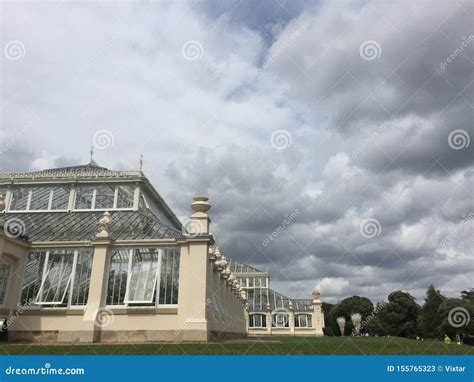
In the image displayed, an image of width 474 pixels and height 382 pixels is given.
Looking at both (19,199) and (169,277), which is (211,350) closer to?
(169,277)

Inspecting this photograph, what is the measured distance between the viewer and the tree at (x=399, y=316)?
194 feet

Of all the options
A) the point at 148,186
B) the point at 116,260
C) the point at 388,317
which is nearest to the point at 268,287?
the point at 388,317

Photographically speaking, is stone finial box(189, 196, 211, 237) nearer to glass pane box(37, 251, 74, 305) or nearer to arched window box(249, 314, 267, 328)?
glass pane box(37, 251, 74, 305)

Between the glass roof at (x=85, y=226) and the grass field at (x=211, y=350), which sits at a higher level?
the glass roof at (x=85, y=226)

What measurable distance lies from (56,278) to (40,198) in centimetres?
777

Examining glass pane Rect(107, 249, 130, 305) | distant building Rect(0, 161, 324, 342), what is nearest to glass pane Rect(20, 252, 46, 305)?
distant building Rect(0, 161, 324, 342)

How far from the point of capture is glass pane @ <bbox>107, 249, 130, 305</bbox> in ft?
56.2

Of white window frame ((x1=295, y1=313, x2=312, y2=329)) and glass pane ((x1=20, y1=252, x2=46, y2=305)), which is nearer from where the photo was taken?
glass pane ((x1=20, y1=252, x2=46, y2=305))

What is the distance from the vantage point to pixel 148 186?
942 inches

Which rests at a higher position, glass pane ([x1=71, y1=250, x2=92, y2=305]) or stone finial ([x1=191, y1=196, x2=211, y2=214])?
stone finial ([x1=191, y1=196, x2=211, y2=214])

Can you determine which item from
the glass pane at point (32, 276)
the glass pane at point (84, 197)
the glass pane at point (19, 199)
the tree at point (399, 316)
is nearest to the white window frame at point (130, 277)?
the glass pane at point (32, 276)

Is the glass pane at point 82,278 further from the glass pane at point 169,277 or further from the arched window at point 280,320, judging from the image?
the arched window at point 280,320

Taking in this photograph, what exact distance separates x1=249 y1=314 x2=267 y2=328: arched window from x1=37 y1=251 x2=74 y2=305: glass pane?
4322 centimetres

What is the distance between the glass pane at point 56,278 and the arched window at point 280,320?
4233 centimetres
